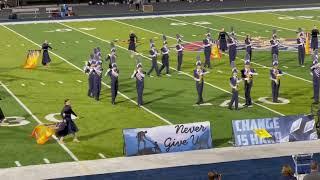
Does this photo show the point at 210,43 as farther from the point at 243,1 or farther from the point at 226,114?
the point at 243,1

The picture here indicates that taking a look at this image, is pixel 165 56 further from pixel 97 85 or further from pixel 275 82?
pixel 275 82

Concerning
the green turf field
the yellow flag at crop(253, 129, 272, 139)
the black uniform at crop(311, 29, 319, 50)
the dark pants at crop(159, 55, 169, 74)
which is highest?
the black uniform at crop(311, 29, 319, 50)

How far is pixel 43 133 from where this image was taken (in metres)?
19.0

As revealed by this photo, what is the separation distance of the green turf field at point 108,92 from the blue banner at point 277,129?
705mm

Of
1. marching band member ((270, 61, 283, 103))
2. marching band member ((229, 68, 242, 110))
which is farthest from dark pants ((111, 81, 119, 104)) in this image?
marching band member ((270, 61, 283, 103))

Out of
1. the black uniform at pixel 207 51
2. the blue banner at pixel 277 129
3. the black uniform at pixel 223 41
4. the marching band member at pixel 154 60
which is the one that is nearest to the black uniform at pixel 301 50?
the black uniform at pixel 207 51

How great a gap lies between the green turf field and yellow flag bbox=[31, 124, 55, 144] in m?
0.20

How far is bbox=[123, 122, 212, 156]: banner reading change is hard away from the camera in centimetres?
1773

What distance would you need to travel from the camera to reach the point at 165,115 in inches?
862

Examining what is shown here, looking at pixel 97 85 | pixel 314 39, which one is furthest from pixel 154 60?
pixel 314 39

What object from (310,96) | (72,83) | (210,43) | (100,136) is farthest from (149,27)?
(100,136)

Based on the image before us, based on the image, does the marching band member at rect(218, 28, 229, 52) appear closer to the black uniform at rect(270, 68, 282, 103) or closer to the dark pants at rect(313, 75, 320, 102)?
the black uniform at rect(270, 68, 282, 103)

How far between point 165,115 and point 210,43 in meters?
8.68

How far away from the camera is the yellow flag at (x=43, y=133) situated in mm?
18953
